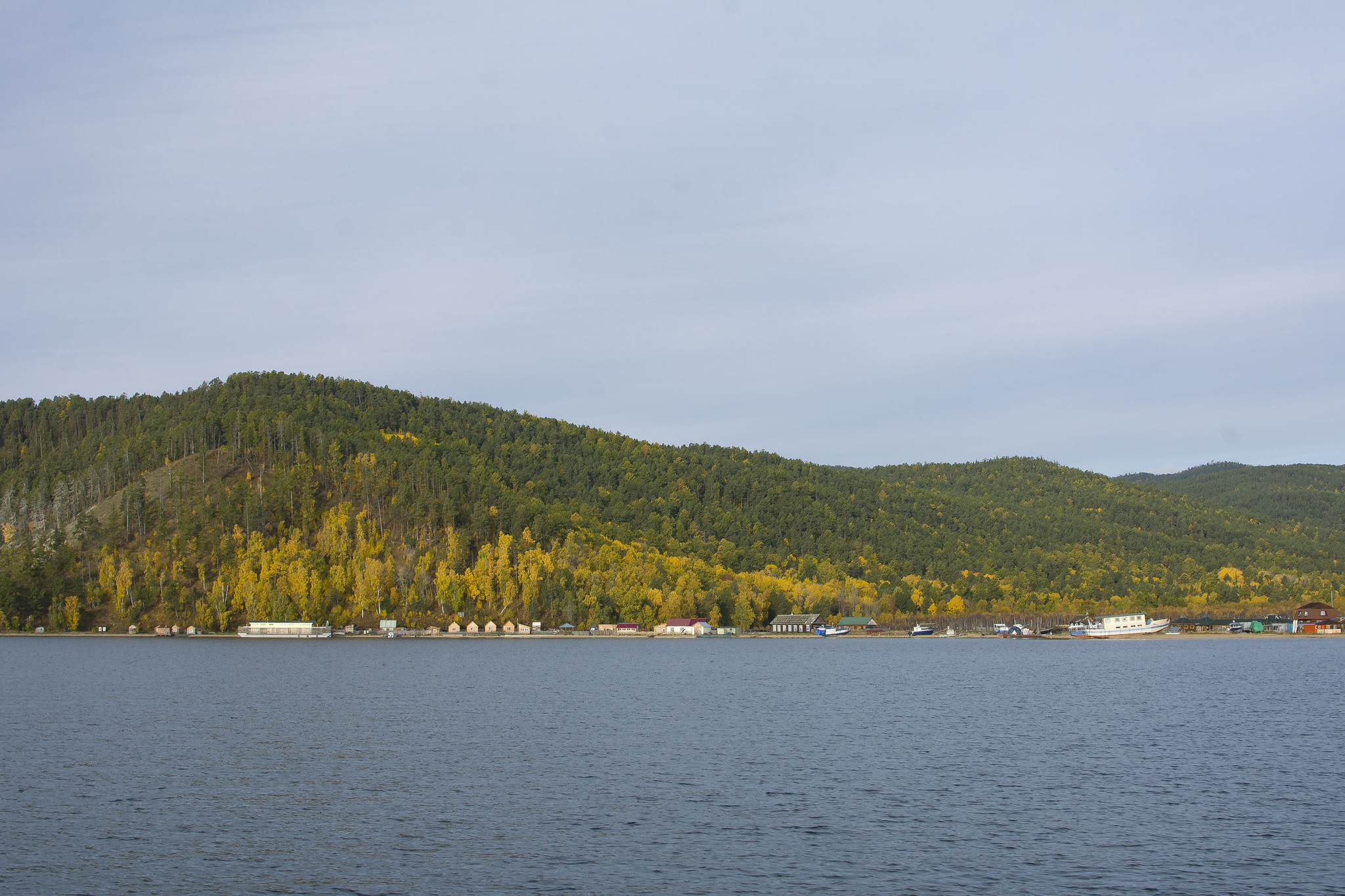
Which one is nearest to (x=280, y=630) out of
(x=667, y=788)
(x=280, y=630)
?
(x=280, y=630)

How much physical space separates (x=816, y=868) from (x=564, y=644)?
145737 mm

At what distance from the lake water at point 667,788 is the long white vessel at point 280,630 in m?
91.1

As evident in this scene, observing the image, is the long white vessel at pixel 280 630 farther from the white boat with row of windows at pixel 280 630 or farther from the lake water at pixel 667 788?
the lake water at pixel 667 788

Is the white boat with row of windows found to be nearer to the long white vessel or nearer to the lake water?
the long white vessel

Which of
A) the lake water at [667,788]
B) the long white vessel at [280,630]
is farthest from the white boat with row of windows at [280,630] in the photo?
the lake water at [667,788]

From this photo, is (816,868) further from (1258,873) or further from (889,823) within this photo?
(1258,873)

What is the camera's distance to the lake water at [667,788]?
33250 millimetres

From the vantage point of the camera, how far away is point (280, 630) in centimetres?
18550

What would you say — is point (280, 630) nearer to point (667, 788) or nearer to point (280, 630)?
point (280, 630)

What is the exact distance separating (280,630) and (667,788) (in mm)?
156105

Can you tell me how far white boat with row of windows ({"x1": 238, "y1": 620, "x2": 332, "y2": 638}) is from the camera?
607 feet

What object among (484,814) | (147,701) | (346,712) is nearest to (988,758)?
(484,814)

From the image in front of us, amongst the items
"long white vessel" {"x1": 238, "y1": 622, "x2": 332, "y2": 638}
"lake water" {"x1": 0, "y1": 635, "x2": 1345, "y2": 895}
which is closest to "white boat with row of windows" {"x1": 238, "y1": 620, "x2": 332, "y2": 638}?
"long white vessel" {"x1": 238, "y1": 622, "x2": 332, "y2": 638}

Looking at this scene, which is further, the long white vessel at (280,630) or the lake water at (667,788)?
the long white vessel at (280,630)
